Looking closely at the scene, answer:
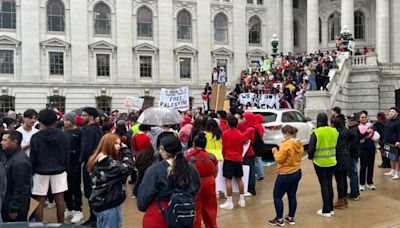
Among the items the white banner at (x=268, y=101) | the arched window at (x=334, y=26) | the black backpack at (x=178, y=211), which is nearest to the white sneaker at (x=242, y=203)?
the black backpack at (x=178, y=211)

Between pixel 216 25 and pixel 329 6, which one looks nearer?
pixel 216 25

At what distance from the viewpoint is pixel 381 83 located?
108 ft

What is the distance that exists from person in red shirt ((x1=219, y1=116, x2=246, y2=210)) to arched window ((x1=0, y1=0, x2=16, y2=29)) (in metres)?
33.1

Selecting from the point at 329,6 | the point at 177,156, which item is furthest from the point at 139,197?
the point at 329,6

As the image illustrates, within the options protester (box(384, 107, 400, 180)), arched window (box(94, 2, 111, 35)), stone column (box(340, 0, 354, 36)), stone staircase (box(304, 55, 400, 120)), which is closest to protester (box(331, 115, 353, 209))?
protester (box(384, 107, 400, 180))

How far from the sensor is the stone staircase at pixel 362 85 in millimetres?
25359

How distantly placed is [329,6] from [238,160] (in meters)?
42.7

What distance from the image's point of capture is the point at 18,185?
6.00m

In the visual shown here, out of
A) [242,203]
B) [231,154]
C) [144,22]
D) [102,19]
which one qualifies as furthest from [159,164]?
[144,22]

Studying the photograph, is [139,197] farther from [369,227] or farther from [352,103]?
[352,103]

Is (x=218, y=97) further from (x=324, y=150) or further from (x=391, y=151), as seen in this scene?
(x=324, y=150)

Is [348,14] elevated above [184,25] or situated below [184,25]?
above

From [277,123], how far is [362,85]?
1565 centimetres

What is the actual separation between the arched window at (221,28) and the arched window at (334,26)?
11.4 metres
